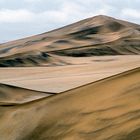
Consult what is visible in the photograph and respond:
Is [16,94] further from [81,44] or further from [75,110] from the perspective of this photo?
[81,44]

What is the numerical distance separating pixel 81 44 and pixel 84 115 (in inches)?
481

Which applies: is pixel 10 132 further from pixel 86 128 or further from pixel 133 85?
pixel 133 85

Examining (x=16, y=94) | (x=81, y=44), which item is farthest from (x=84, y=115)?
(x=81, y=44)

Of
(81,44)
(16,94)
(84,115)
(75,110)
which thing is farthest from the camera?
(81,44)

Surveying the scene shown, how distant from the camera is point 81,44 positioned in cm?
1545

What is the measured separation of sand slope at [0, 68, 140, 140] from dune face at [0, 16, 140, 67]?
755 cm

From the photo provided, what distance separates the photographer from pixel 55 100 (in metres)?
3.76

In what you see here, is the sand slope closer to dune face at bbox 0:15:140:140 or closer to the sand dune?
dune face at bbox 0:15:140:140

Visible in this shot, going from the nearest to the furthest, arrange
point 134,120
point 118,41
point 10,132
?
point 134,120, point 10,132, point 118,41

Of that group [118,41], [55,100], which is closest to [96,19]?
[118,41]

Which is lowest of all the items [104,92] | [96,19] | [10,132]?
[10,132]

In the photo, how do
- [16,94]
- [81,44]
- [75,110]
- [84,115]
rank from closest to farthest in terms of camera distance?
[84,115] → [75,110] → [16,94] → [81,44]

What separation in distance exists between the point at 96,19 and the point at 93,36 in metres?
1.73

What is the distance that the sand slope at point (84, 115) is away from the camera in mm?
2984
